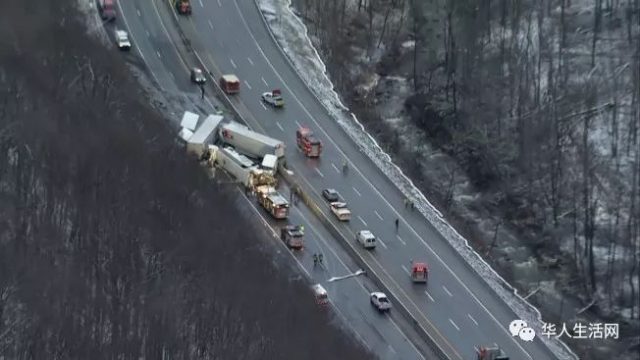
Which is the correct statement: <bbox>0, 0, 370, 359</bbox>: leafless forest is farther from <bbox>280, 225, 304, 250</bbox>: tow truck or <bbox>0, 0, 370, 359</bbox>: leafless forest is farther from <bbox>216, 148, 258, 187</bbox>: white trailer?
<bbox>216, 148, 258, 187</bbox>: white trailer

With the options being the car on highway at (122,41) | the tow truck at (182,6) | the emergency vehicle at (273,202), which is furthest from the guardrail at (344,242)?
the tow truck at (182,6)

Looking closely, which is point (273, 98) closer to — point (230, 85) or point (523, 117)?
point (230, 85)

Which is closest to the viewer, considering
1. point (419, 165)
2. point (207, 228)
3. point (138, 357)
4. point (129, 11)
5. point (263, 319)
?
point (138, 357)

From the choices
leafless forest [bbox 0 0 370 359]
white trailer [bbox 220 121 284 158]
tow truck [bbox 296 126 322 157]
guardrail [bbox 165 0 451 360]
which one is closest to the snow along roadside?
tow truck [bbox 296 126 322 157]

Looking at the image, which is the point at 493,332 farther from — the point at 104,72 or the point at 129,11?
the point at 129,11

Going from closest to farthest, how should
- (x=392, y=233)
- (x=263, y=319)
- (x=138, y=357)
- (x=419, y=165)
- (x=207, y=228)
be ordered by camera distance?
1. (x=138, y=357)
2. (x=263, y=319)
3. (x=207, y=228)
4. (x=392, y=233)
5. (x=419, y=165)

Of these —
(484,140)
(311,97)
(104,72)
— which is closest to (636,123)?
(484,140)
